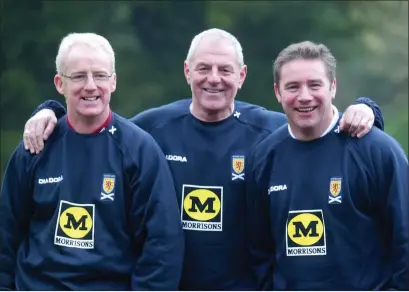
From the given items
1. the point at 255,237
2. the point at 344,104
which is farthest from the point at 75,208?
the point at 344,104

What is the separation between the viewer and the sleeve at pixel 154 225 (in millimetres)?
3760

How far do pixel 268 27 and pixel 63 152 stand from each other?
256 inches

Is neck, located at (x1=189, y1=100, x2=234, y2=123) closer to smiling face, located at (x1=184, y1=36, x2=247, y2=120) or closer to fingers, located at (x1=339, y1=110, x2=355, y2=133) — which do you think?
smiling face, located at (x1=184, y1=36, x2=247, y2=120)

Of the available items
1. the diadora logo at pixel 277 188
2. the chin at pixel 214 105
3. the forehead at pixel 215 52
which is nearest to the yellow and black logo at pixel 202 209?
the diadora logo at pixel 277 188

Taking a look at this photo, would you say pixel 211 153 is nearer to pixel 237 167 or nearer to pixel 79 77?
pixel 237 167

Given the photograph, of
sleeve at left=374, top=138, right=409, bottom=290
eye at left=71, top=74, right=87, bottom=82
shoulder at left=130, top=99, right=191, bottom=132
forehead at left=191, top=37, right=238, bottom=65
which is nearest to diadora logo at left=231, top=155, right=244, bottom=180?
shoulder at left=130, top=99, right=191, bottom=132

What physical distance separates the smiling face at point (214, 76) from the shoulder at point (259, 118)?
8 centimetres

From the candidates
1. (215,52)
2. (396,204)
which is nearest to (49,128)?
(215,52)

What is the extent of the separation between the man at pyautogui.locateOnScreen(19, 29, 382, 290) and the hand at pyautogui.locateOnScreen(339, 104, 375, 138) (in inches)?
1.5

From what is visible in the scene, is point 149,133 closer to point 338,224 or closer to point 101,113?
point 101,113

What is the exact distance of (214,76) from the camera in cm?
406

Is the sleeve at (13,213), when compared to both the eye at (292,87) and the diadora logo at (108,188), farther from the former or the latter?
the eye at (292,87)

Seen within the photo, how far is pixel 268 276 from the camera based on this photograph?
4.00 meters

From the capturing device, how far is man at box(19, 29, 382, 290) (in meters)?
4.01
